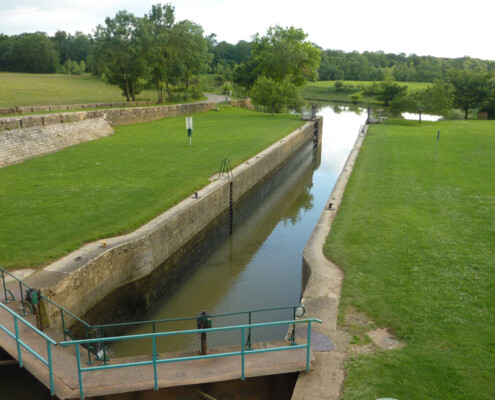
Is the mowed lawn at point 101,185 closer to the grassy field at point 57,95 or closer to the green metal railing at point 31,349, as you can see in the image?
the green metal railing at point 31,349

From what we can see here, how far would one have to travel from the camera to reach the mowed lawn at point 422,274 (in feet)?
20.1

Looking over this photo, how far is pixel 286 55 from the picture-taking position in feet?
165

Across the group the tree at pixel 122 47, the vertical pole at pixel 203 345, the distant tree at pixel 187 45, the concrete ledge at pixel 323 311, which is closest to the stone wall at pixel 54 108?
the tree at pixel 122 47

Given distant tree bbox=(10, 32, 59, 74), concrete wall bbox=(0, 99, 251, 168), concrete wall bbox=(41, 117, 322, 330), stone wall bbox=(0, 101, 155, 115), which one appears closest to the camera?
concrete wall bbox=(41, 117, 322, 330)

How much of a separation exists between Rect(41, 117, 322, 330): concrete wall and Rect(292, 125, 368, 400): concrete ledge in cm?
376

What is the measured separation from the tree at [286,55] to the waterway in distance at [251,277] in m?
31.7

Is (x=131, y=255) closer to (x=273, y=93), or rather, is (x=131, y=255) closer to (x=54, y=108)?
(x=54, y=108)

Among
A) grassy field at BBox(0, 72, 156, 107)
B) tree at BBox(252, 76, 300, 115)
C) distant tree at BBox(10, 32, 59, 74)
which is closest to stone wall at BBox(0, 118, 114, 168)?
grassy field at BBox(0, 72, 156, 107)

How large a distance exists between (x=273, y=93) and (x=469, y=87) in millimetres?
20077

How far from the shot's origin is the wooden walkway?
234 inches

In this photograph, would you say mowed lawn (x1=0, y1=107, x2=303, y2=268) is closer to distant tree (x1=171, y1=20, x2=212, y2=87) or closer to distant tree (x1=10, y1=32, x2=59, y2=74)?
distant tree (x1=171, y1=20, x2=212, y2=87)

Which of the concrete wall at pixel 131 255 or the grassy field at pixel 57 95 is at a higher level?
the grassy field at pixel 57 95

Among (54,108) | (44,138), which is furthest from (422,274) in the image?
(54,108)

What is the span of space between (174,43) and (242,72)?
2530 centimetres
